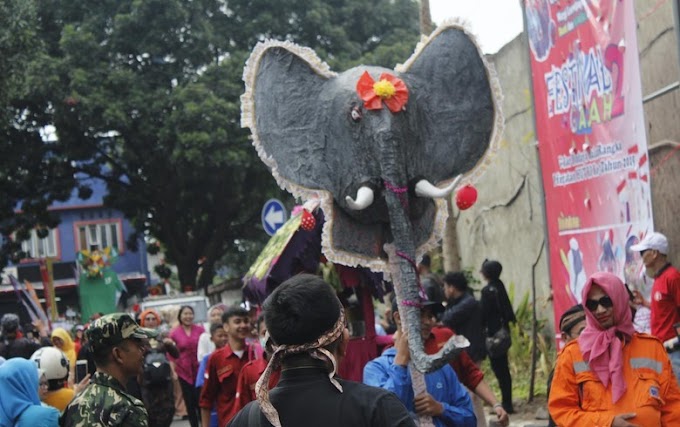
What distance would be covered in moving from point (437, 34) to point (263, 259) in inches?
112

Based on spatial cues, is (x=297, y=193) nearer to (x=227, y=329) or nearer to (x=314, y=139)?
(x=314, y=139)

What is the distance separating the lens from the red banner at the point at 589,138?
967 cm

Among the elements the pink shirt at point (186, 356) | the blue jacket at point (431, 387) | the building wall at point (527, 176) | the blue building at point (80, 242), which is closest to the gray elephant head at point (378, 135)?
the blue jacket at point (431, 387)

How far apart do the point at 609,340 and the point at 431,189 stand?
2.10 meters

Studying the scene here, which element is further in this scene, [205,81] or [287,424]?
[205,81]

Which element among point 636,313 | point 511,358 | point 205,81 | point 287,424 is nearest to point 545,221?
point 636,313

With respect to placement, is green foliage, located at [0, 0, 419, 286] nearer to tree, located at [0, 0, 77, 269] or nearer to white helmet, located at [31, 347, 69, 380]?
tree, located at [0, 0, 77, 269]

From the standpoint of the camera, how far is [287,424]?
3.77 metres

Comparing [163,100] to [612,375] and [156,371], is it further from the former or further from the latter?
[612,375]

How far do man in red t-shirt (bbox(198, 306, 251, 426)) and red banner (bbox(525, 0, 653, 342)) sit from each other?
10.3 feet

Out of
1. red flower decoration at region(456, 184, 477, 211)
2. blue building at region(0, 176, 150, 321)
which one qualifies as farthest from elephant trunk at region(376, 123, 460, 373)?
blue building at region(0, 176, 150, 321)

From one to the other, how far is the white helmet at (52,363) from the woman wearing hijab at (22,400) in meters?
0.72

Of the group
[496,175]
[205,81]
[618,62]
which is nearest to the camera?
[618,62]

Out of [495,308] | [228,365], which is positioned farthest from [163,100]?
[228,365]
